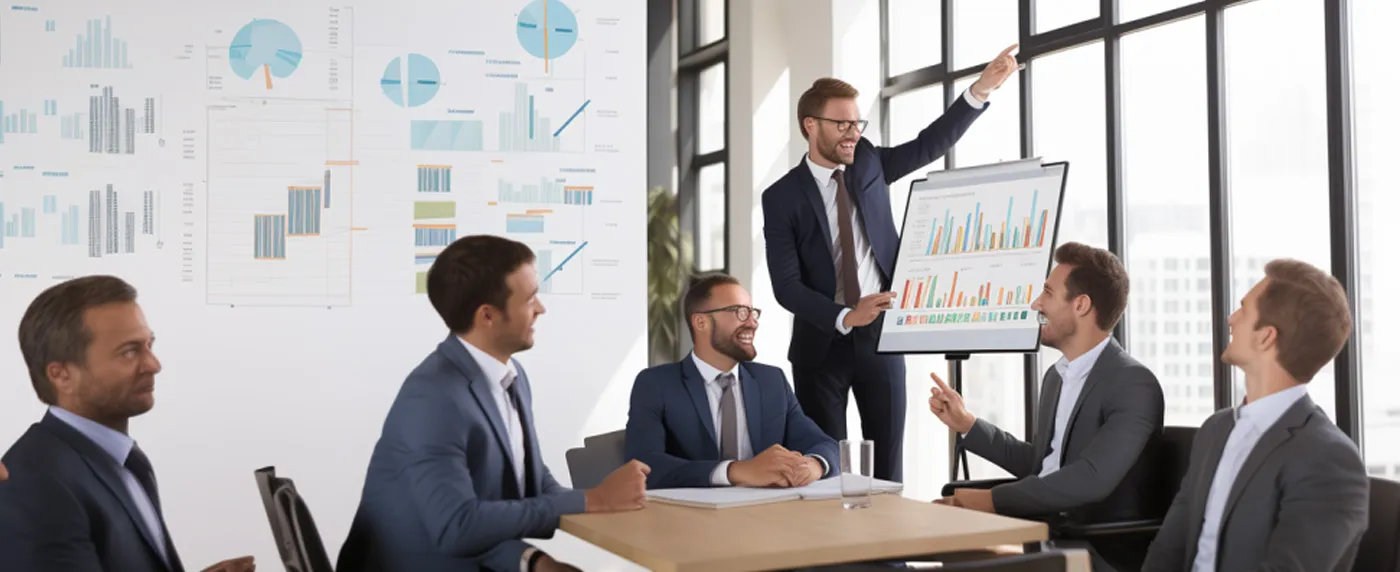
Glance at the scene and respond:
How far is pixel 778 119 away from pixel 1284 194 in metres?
3.29

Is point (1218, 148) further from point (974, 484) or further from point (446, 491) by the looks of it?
point (446, 491)

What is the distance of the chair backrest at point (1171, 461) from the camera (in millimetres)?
3410

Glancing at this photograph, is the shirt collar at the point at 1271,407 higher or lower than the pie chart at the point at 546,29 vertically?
lower

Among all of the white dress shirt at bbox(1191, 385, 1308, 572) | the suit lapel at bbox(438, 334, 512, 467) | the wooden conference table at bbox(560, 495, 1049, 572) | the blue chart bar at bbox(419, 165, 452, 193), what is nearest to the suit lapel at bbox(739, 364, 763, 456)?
the wooden conference table at bbox(560, 495, 1049, 572)

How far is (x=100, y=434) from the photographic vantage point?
252 cm

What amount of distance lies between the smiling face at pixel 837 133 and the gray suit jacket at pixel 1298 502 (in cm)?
226

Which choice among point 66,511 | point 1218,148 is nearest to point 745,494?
point 66,511

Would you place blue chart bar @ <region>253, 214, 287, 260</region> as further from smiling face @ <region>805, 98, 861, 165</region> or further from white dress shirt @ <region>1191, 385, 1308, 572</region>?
white dress shirt @ <region>1191, 385, 1308, 572</region>

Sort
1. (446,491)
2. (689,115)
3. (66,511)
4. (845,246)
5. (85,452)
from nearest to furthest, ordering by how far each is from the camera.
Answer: (66,511)
(85,452)
(446,491)
(845,246)
(689,115)

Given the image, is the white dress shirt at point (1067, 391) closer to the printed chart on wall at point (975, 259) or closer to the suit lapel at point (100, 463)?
the printed chart on wall at point (975, 259)

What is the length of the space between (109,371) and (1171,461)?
264 cm

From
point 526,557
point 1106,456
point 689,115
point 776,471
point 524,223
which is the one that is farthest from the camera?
point 689,115

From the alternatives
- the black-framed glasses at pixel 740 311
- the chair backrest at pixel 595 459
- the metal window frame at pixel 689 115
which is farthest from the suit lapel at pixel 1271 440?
the metal window frame at pixel 689 115

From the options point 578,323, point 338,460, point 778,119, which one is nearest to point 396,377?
point 338,460
